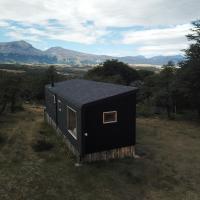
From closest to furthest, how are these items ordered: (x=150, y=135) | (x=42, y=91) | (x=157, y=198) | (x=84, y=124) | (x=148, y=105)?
(x=157, y=198) → (x=84, y=124) → (x=150, y=135) → (x=148, y=105) → (x=42, y=91)

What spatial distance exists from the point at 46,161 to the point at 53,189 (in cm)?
337

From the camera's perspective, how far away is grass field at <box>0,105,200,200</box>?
10461 mm

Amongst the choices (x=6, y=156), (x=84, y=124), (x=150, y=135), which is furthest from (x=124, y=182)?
(x=150, y=135)

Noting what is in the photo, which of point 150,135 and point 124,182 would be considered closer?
point 124,182

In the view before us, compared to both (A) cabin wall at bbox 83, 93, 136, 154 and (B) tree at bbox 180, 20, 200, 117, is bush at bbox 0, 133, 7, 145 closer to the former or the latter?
(A) cabin wall at bbox 83, 93, 136, 154

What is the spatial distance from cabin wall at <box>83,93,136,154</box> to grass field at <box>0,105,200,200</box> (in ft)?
3.29

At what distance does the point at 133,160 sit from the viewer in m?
14.2

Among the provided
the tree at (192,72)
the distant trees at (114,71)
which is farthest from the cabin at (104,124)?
the distant trees at (114,71)

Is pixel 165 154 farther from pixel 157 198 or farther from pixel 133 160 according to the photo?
pixel 157 198

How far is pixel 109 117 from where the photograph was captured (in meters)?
13.9

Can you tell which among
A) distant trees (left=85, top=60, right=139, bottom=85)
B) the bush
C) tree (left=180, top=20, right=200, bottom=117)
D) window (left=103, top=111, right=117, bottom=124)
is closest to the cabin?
window (left=103, top=111, right=117, bottom=124)

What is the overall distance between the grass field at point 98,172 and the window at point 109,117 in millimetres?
2280

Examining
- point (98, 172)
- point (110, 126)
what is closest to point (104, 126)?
point (110, 126)

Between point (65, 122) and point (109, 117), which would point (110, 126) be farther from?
point (65, 122)
